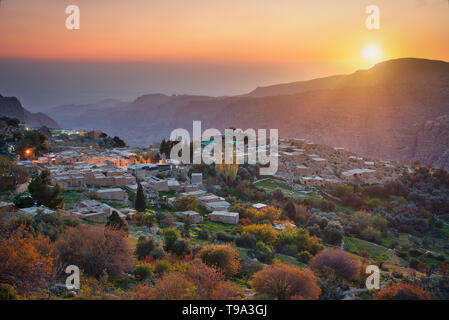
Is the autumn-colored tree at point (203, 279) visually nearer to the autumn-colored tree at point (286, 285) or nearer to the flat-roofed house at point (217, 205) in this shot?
the autumn-colored tree at point (286, 285)

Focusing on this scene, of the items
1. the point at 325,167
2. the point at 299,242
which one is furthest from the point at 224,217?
the point at 325,167

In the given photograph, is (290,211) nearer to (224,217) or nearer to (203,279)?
(224,217)

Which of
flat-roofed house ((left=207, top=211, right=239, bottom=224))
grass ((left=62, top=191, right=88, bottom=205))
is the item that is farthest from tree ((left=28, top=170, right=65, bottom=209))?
flat-roofed house ((left=207, top=211, right=239, bottom=224))

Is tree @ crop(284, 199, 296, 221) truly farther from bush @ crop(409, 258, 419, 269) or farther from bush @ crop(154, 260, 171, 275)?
bush @ crop(154, 260, 171, 275)

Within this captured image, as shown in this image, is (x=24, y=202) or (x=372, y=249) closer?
(x=24, y=202)

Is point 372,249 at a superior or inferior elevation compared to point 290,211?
inferior

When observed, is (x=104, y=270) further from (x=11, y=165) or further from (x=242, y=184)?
(x=242, y=184)
